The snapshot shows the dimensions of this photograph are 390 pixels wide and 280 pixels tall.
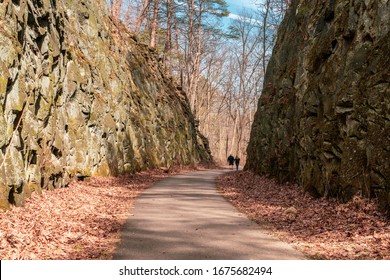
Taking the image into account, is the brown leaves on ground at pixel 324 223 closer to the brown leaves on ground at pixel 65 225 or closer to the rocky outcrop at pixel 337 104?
the rocky outcrop at pixel 337 104

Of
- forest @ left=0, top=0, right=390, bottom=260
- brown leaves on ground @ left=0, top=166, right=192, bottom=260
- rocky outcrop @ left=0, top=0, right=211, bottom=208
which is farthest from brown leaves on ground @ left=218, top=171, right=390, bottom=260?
rocky outcrop @ left=0, top=0, right=211, bottom=208

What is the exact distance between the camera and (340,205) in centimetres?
1035

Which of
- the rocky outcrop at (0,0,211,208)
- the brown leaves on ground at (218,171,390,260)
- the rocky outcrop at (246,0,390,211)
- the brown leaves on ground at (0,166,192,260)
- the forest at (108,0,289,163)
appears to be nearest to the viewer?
the brown leaves on ground at (0,166,192,260)

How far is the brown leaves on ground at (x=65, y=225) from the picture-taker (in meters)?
6.25

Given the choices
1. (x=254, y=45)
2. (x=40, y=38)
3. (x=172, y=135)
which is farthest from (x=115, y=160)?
(x=254, y=45)

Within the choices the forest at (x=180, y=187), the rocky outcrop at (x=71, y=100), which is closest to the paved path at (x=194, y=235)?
the forest at (x=180, y=187)

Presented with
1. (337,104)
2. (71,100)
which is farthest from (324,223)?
(71,100)

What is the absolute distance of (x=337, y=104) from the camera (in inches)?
462

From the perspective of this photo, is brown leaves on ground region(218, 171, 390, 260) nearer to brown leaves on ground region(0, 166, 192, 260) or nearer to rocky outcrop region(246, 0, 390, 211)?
rocky outcrop region(246, 0, 390, 211)

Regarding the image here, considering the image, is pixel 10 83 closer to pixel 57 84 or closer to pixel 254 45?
pixel 57 84

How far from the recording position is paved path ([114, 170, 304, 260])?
20.7ft

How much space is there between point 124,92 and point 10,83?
1361 cm

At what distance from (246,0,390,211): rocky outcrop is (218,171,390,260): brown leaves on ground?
55 centimetres

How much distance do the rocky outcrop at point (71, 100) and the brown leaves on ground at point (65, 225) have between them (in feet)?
2.25
